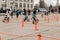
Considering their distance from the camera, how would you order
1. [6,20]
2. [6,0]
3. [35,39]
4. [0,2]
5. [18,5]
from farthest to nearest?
[18,5] → [6,0] → [0,2] → [6,20] → [35,39]

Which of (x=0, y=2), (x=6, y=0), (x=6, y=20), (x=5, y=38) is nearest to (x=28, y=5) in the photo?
(x=6, y=0)

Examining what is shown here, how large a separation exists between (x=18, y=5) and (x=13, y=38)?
118m

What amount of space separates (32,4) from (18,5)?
12136 mm

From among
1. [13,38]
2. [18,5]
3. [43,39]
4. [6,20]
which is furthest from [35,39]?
[18,5]

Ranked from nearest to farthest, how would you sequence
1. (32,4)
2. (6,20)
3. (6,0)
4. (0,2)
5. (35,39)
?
(35,39) → (6,20) → (0,2) → (6,0) → (32,4)

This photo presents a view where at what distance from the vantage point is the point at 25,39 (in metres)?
16.4

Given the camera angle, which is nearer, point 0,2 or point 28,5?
point 0,2

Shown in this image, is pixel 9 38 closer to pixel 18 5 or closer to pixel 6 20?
pixel 6 20

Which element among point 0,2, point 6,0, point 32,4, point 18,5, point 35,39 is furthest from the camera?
point 32,4

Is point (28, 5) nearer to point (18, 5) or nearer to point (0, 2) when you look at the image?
point (18, 5)

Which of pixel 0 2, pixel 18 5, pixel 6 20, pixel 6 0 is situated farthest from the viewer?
pixel 18 5

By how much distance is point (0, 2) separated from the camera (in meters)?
113

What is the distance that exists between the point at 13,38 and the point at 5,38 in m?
0.61

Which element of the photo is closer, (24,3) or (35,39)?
(35,39)
